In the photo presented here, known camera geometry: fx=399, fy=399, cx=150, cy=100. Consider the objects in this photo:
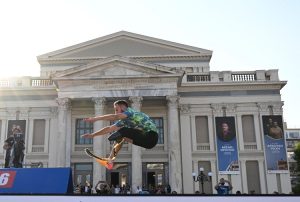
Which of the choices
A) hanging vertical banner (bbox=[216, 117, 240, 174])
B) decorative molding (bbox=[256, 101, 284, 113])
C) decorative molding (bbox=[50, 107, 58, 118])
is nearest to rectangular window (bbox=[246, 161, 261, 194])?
hanging vertical banner (bbox=[216, 117, 240, 174])

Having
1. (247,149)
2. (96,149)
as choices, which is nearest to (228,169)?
(247,149)

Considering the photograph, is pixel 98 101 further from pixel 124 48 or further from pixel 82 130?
pixel 124 48

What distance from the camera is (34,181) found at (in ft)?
33.6

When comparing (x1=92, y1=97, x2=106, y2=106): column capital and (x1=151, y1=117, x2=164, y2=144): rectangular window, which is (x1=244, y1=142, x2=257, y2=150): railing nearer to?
(x1=151, y1=117, x2=164, y2=144): rectangular window

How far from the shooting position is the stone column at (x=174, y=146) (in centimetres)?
3173

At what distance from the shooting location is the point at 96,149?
3231cm

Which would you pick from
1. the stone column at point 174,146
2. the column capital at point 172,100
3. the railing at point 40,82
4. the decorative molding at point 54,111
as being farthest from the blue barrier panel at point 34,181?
the railing at point 40,82

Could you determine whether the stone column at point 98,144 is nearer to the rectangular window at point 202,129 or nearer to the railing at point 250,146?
the rectangular window at point 202,129

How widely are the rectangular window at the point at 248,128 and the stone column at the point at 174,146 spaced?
22.2ft

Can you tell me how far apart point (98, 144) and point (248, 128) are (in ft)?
44.7

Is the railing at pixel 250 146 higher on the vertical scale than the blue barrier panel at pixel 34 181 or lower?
higher

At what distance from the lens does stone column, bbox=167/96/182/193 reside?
1249 inches

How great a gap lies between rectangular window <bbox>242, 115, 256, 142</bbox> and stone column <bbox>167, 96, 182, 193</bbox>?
675cm

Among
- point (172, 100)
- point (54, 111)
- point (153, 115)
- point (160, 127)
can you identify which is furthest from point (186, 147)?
point (54, 111)
